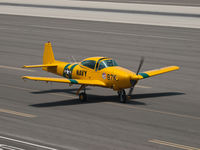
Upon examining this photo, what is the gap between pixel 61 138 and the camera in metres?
18.1

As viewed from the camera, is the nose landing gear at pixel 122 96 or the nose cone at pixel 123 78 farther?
the nose landing gear at pixel 122 96

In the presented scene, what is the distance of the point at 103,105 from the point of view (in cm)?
2388

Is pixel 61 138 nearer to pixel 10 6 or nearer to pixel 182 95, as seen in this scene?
pixel 182 95

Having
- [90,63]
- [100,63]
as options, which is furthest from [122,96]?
[90,63]

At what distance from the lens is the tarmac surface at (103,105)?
18000 mm

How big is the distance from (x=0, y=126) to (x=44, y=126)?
199 centimetres

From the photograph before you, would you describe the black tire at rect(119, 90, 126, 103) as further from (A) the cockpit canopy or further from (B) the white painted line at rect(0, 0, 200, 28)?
(B) the white painted line at rect(0, 0, 200, 28)

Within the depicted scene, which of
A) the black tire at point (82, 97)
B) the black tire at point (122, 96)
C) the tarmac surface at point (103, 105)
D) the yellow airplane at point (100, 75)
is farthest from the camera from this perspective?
the black tire at point (82, 97)

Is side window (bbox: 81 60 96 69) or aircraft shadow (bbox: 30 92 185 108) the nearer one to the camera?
aircraft shadow (bbox: 30 92 185 108)

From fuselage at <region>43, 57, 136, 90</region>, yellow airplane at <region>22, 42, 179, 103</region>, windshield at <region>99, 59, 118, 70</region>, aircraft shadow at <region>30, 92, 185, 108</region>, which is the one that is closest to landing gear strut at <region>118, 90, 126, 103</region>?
yellow airplane at <region>22, 42, 179, 103</region>

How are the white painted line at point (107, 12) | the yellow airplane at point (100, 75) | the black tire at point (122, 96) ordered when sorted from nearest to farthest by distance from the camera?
the yellow airplane at point (100, 75)
the black tire at point (122, 96)
the white painted line at point (107, 12)

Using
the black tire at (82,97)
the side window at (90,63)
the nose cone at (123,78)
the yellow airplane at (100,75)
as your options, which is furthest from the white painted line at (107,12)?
the nose cone at (123,78)

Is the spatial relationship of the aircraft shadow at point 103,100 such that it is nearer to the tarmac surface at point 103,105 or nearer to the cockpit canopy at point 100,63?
the tarmac surface at point 103,105

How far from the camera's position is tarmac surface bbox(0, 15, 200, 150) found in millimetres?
18000
